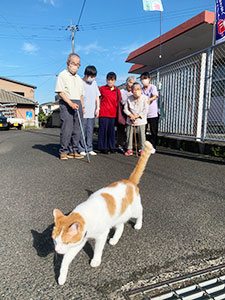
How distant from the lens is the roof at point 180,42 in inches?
272

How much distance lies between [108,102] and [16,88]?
Answer: 101 ft

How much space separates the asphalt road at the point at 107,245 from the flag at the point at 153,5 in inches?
212

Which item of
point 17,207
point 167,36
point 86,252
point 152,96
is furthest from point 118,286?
point 167,36

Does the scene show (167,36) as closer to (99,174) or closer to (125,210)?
(99,174)

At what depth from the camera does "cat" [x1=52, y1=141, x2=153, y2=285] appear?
1177 mm

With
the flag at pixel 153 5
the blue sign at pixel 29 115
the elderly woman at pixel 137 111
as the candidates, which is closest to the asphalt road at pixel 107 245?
the elderly woman at pixel 137 111

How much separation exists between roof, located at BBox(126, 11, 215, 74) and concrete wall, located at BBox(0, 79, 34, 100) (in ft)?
80.8

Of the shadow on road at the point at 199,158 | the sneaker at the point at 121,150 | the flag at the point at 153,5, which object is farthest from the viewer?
the flag at the point at 153,5

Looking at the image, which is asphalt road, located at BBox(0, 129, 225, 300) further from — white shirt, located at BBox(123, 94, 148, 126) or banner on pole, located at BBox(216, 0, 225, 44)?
banner on pole, located at BBox(216, 0, 225, 44)

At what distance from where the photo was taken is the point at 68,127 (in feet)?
13.3

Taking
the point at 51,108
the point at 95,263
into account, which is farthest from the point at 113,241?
the point at 51,108

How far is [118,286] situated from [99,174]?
2136mm

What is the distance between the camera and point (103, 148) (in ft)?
15.9

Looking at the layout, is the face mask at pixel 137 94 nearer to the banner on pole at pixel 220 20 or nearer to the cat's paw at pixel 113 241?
the banner on pole at pixel 220 20
